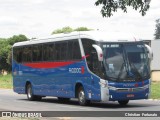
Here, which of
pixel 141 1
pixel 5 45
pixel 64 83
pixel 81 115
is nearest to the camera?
pixel 141 1

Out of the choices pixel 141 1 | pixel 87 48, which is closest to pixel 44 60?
pixel 87 48

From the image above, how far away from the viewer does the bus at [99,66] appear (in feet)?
73.8

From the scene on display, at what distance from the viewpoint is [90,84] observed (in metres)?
23.4

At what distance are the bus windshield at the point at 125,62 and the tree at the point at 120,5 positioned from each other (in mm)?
9760

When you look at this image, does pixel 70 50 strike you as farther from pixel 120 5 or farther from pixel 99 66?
pixel 120 5

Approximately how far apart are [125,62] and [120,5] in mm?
10461

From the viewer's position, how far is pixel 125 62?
74.5ft

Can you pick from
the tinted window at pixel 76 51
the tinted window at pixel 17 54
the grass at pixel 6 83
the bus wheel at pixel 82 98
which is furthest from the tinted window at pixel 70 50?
the grass at pixel 6 83

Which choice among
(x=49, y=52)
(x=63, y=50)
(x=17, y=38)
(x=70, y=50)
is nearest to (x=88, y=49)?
(x=70, y=50)

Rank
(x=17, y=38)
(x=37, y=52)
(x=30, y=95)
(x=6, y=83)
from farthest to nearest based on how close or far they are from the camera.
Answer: (x=17, y=38), (x=6, y=83), (x=30, y=95), (x=37, y=52)

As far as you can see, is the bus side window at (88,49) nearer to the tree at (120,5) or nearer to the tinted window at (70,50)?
the tinted window at (70,50)

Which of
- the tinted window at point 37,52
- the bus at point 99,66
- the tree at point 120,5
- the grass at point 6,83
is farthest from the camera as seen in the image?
the grass at point 6,83

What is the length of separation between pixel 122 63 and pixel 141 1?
1071 cm

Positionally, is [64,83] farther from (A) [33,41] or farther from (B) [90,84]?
(A) [33,41]
